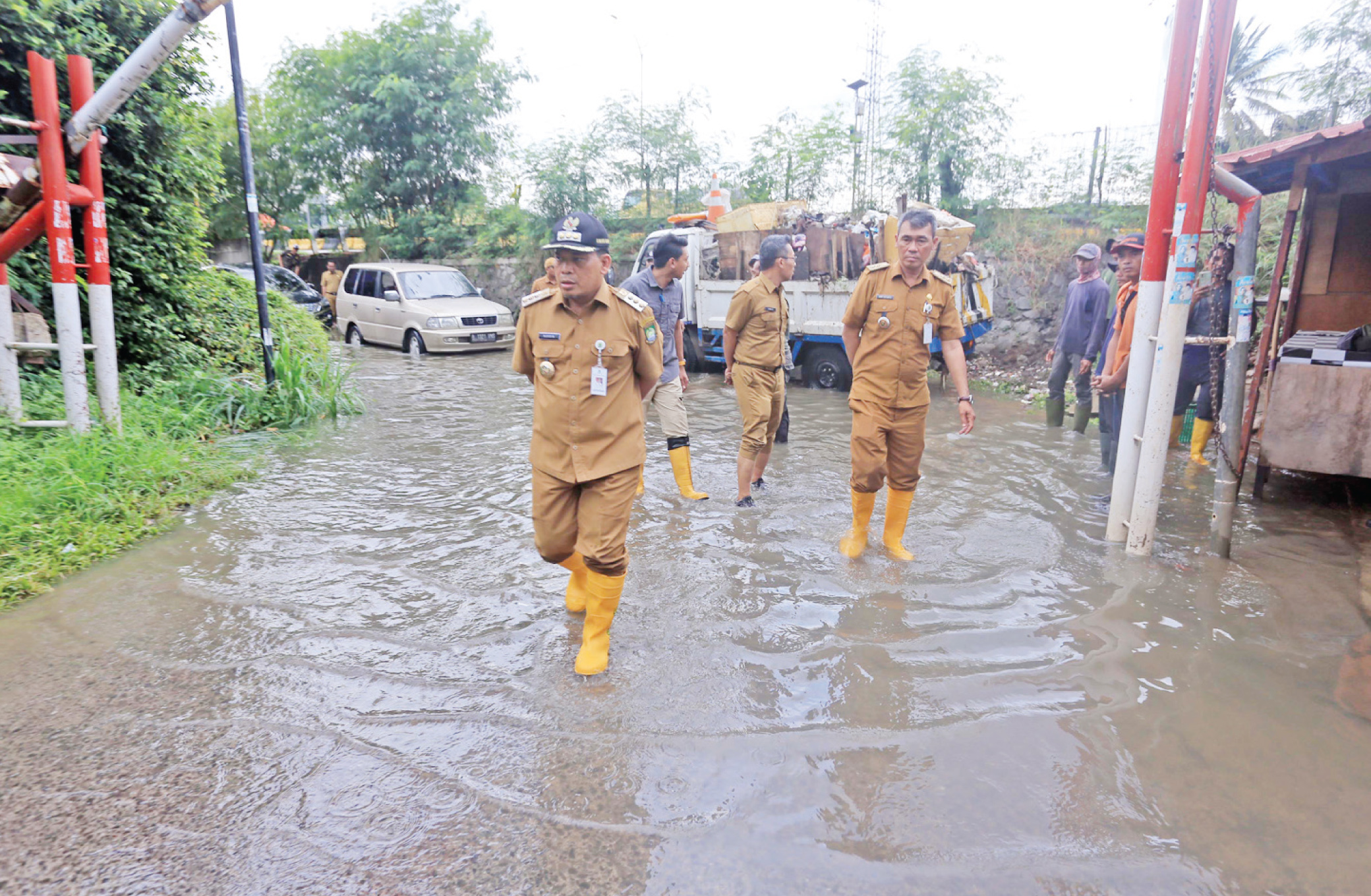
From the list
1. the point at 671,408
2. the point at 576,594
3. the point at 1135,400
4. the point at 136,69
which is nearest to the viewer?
the point at 576,594

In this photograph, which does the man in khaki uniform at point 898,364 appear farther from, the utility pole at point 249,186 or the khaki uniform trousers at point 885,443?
the utility pole at point 249,186

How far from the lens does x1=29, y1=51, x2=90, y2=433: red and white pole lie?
17.1 feet

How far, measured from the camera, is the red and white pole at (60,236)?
5203 millimetres

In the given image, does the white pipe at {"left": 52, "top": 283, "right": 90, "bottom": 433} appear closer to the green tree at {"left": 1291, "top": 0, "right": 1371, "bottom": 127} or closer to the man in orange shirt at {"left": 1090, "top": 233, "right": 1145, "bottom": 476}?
the man in orange shirt at {"left": 1090, "top": 233, "right": 1145, "bottom": 476}

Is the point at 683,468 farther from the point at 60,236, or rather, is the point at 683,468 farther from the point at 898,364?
the point at 60,236

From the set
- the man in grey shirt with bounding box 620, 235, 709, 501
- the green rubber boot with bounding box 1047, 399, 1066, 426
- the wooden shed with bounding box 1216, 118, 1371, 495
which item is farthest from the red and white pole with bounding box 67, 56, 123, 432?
the green rubber boot with bounding box 1047, 399, 1066, 426

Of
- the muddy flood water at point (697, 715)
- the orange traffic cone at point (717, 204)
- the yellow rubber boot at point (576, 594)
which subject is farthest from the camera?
the orange traffic cone at point (717, 204)

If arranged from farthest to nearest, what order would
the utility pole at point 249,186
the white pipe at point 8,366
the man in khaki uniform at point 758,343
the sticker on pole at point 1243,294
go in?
1. the utility pole at point 249,186
2. the man in khaki uniform at point 758,343
3. the white pipe at point 8,366
4. the sticker on pole at point 1243,294

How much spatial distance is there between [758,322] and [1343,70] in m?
16.8

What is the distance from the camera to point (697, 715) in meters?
3.12

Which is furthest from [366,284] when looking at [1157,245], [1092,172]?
[1157,245]

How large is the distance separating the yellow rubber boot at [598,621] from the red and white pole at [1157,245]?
324 cm

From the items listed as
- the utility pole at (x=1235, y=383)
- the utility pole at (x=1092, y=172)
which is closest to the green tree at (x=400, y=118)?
the utility pole at (x=1092, y=172)

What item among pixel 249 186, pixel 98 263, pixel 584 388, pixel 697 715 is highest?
pixel 249 186
